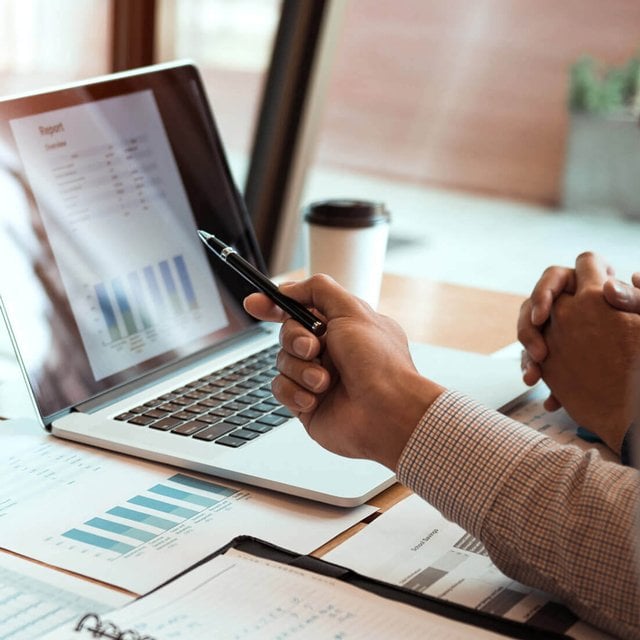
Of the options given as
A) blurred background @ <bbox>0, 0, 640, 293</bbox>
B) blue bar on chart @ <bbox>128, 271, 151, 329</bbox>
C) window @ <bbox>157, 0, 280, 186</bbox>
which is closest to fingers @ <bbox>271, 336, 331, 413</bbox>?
blue bar on chart @ <bbox>128, 271, 151, 329</bbox>

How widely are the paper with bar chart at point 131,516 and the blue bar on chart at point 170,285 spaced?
269 mm

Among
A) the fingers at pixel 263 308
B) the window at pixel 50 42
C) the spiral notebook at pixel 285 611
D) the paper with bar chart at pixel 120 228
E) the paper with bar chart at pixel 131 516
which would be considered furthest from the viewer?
the window at pixel 50 42

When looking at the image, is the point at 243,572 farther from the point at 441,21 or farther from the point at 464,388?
the point at 441,21

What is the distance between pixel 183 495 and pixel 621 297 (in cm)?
49

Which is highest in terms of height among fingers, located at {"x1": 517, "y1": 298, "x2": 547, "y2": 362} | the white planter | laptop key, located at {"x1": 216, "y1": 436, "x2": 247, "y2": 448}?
laptop key, located at {"x1": 216, "y1": 436, "x2": 247, "y2": 448}

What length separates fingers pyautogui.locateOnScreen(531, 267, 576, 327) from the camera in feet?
3.68

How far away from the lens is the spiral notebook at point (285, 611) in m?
0.67

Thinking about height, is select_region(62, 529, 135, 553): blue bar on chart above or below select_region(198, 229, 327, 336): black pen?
below

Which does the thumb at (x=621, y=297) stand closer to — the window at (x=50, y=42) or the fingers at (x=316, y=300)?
the fingers at (x=316, y=300)

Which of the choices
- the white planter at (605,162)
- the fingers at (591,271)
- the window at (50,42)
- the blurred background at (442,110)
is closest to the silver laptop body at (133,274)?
the fingers at (591,271)

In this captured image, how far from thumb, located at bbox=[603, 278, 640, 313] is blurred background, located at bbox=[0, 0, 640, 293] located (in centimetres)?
147

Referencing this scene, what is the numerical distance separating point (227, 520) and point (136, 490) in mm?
100

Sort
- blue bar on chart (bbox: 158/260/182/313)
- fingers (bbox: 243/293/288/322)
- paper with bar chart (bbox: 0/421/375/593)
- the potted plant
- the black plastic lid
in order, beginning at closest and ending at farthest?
paper with bar chart (bbox: 0/421/375/593) < fingers (bbox: 243/293/288/322) < blue bar on chart (bbox: 158/260/182/313) < the black plastic lid < the potted plant

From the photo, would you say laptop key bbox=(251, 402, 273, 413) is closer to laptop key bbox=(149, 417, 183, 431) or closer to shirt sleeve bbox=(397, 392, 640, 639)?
laptop key bbox=(149, 417, 183, 431)
